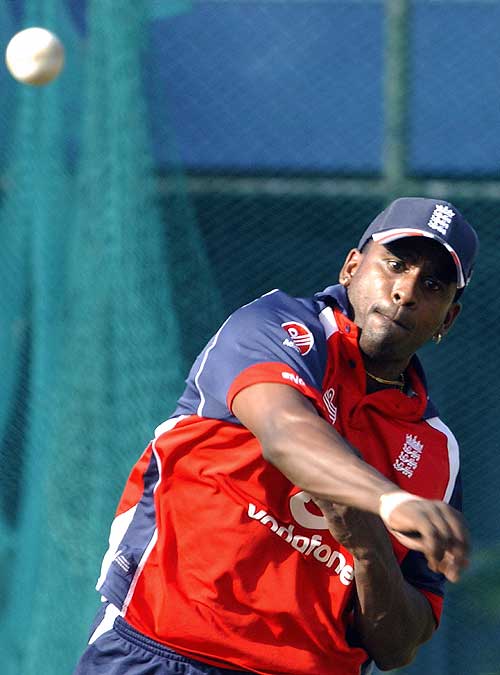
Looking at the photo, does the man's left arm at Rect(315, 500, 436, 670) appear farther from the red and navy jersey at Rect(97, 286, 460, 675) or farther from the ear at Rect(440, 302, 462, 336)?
the ear at Rect(440, 302, 462, 336)

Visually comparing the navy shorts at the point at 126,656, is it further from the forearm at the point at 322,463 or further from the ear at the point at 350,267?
the ear at the point at 350,267

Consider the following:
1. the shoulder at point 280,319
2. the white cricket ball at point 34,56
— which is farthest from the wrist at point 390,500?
the white cricket ball at point 34,56

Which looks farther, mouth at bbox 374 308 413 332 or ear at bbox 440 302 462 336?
ear at bbox 440 302 462 336

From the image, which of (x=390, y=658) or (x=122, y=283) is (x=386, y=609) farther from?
(x=122, y=283)

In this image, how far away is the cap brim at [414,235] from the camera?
2.83m

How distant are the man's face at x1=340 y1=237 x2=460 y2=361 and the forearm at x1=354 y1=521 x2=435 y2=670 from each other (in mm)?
504

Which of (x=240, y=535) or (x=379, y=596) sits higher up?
(x=240, y=535)

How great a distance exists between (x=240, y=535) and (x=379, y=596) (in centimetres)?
35

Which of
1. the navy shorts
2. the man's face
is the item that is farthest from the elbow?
the man's face

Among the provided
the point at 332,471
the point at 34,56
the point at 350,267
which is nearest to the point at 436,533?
the point at 332,471

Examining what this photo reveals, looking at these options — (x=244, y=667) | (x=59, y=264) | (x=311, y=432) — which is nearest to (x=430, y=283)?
→ (x=311, y=432)

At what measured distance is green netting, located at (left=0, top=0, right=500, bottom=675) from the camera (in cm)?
530

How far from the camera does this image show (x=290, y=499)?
2.71m

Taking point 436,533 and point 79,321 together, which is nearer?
point 436,533
